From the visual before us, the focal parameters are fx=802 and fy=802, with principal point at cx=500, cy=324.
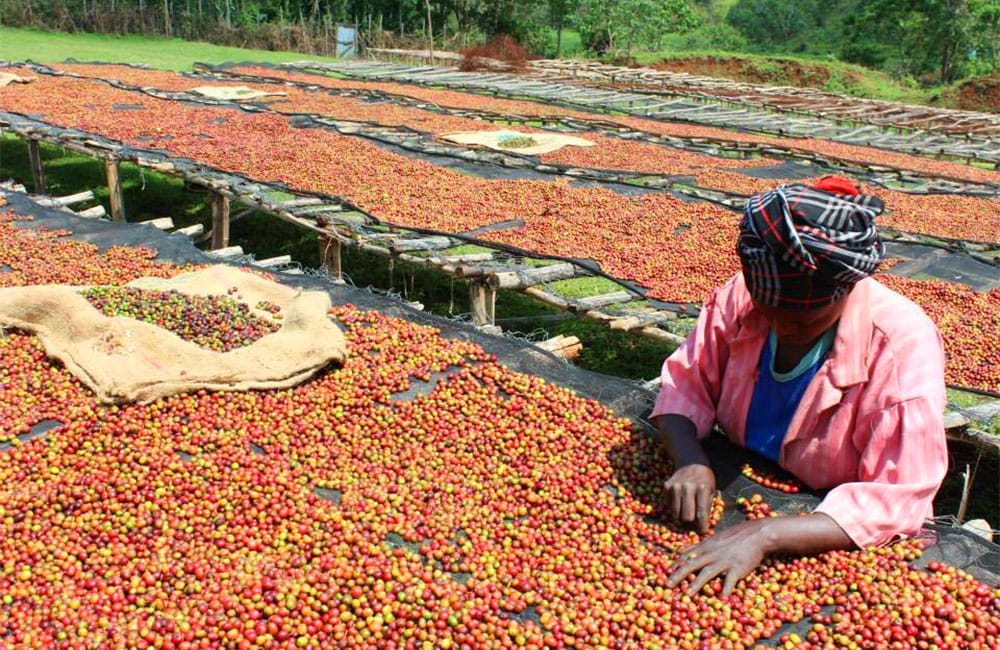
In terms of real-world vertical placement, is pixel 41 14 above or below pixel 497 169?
above

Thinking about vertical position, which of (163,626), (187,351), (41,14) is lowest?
(163,626)

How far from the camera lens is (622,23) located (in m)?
29.4

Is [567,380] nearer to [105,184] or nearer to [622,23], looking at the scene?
[105,184]

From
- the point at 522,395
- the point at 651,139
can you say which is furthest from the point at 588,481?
the point at 651,139

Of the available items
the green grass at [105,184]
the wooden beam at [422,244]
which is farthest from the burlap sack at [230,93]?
the wooden beam at [422,244]

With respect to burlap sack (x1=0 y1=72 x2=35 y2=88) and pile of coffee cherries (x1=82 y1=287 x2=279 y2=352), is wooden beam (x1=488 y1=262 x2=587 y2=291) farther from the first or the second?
burlap sack (x1=0 y1=72 x2=35 y2=88)

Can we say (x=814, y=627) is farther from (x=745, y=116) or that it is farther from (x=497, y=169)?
(x=745, y=116)

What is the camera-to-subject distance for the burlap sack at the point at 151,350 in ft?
10.9

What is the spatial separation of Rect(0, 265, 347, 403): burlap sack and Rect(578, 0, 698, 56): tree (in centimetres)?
2725

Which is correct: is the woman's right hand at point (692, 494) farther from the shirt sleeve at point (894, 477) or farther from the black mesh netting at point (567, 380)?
the shirt sleeve at point (894, 477)

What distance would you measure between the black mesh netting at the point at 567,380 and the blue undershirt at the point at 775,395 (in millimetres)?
98

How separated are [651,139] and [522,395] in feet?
29.3

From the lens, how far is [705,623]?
220cm

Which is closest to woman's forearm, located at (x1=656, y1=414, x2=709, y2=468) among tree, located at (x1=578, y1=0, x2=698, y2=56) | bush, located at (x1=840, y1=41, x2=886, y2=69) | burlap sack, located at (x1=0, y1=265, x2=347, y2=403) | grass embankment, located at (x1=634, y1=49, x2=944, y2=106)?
burlap sack, located at (x1=0, y1=265, x2=347, y2=403)
